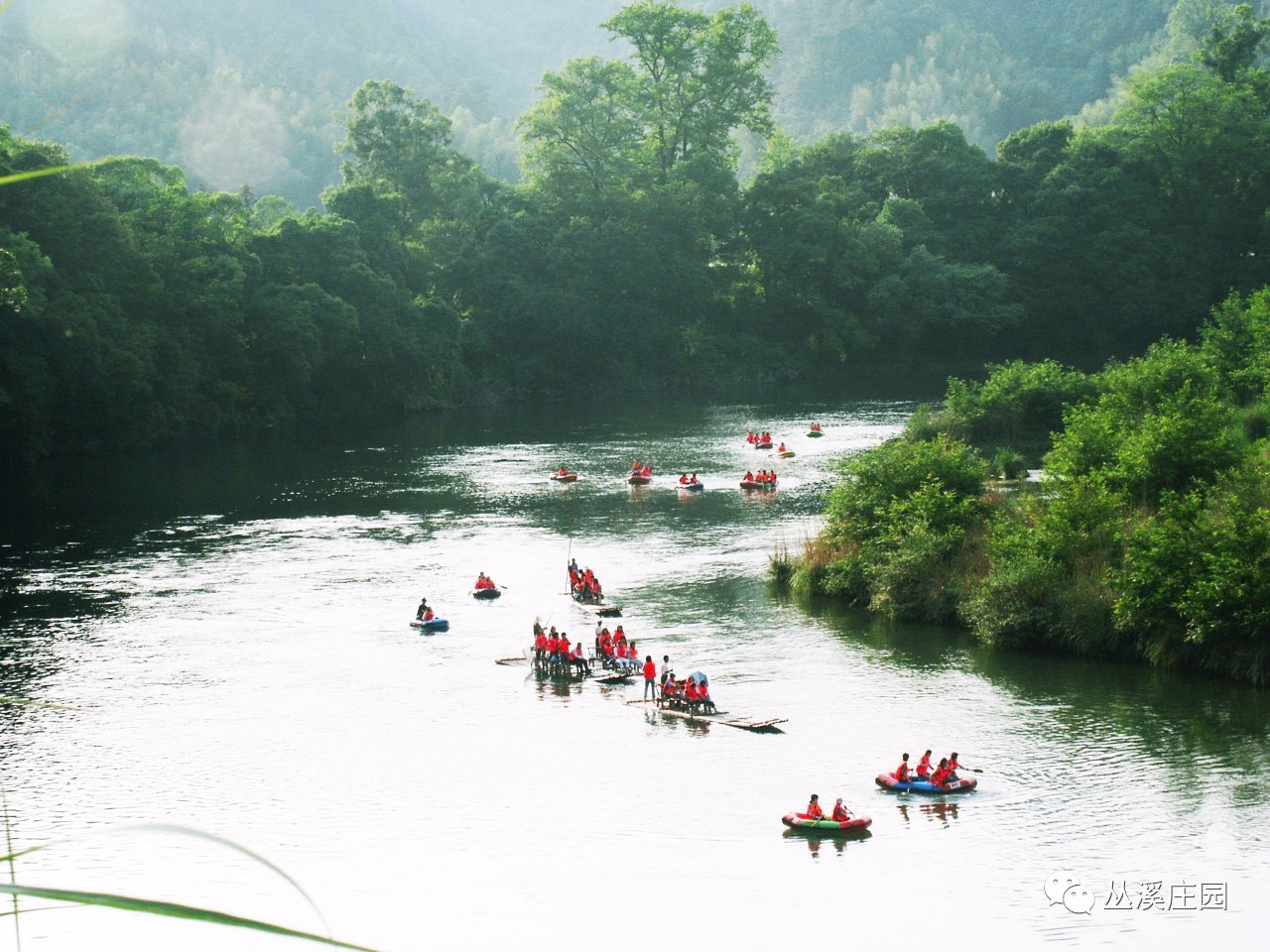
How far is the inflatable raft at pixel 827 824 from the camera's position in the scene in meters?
27.9

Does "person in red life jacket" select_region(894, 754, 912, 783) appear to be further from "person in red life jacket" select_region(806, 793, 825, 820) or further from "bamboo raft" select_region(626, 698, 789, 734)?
"bamboo raft" select_region(626, 698, 789, 734)

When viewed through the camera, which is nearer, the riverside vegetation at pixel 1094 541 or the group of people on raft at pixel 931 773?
the group of people on raft at pixel 931 773

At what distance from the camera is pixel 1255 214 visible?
445 ft

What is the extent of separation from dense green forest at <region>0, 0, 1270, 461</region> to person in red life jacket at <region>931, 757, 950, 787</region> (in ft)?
289

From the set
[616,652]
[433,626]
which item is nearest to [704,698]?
[616,652]

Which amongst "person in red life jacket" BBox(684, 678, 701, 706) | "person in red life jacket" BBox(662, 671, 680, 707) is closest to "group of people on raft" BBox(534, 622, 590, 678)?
"person in red life jacket" BBox(662, 671, 680, 707)

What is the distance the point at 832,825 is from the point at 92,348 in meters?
67.7

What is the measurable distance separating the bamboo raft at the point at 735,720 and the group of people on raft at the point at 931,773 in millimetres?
4662

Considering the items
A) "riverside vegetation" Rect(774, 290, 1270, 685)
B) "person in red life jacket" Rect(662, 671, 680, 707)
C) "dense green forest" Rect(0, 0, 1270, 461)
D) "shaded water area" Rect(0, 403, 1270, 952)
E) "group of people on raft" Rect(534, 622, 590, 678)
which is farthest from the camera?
"dense green forest" Rect(0, 0, 1270, 461)

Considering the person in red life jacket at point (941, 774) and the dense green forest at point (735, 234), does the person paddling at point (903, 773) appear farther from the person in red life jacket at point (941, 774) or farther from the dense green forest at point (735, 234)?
the dense green forest at point (735, 234)

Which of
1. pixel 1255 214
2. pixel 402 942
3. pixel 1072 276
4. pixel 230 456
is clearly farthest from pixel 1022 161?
pixel 402 942

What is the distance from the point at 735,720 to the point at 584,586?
13791 millimetres

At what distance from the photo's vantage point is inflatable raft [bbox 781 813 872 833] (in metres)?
27.9

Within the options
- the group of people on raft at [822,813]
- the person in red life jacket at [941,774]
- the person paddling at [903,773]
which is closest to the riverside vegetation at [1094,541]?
the person in red life jacket at [941,774]
